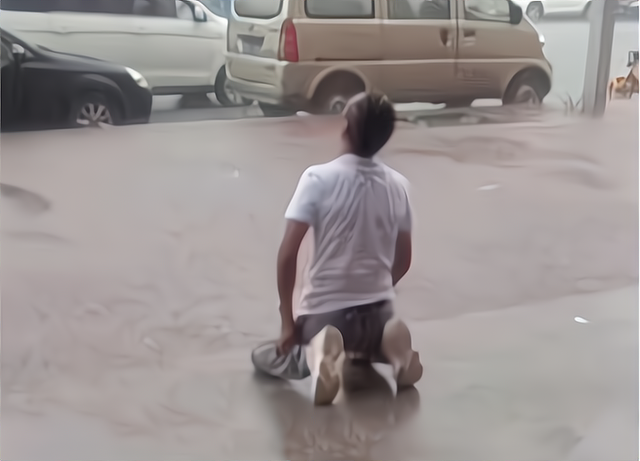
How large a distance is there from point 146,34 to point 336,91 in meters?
0.32

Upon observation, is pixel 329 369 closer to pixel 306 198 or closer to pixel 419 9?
pixel 306 198

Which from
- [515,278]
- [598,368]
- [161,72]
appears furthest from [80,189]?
[598,368]

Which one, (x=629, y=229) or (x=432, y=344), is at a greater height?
(x=629, y=229)

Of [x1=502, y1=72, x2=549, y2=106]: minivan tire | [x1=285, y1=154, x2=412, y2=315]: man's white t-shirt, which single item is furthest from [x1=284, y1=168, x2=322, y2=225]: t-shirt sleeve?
[x1=502, y1=72, x2=549, y2=106]: minivan tire

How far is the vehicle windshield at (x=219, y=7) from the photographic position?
1030 mm

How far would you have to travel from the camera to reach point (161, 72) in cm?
103

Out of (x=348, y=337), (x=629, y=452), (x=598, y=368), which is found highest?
(x=348, y=337)

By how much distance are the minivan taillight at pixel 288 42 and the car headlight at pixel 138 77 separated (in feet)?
0.74

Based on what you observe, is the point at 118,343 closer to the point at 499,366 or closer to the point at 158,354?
the point at 158,354

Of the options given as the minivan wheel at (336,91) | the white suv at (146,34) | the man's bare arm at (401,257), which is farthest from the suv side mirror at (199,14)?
the man's bare arm at (401,257)

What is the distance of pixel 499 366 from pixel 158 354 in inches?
23.1

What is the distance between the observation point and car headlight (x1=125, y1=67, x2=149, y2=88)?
1018 millimetres

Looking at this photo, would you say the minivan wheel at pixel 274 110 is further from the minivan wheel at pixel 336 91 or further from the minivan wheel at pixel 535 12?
the minivan wheel at pixel 535 12

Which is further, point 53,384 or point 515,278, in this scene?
point 515,278
